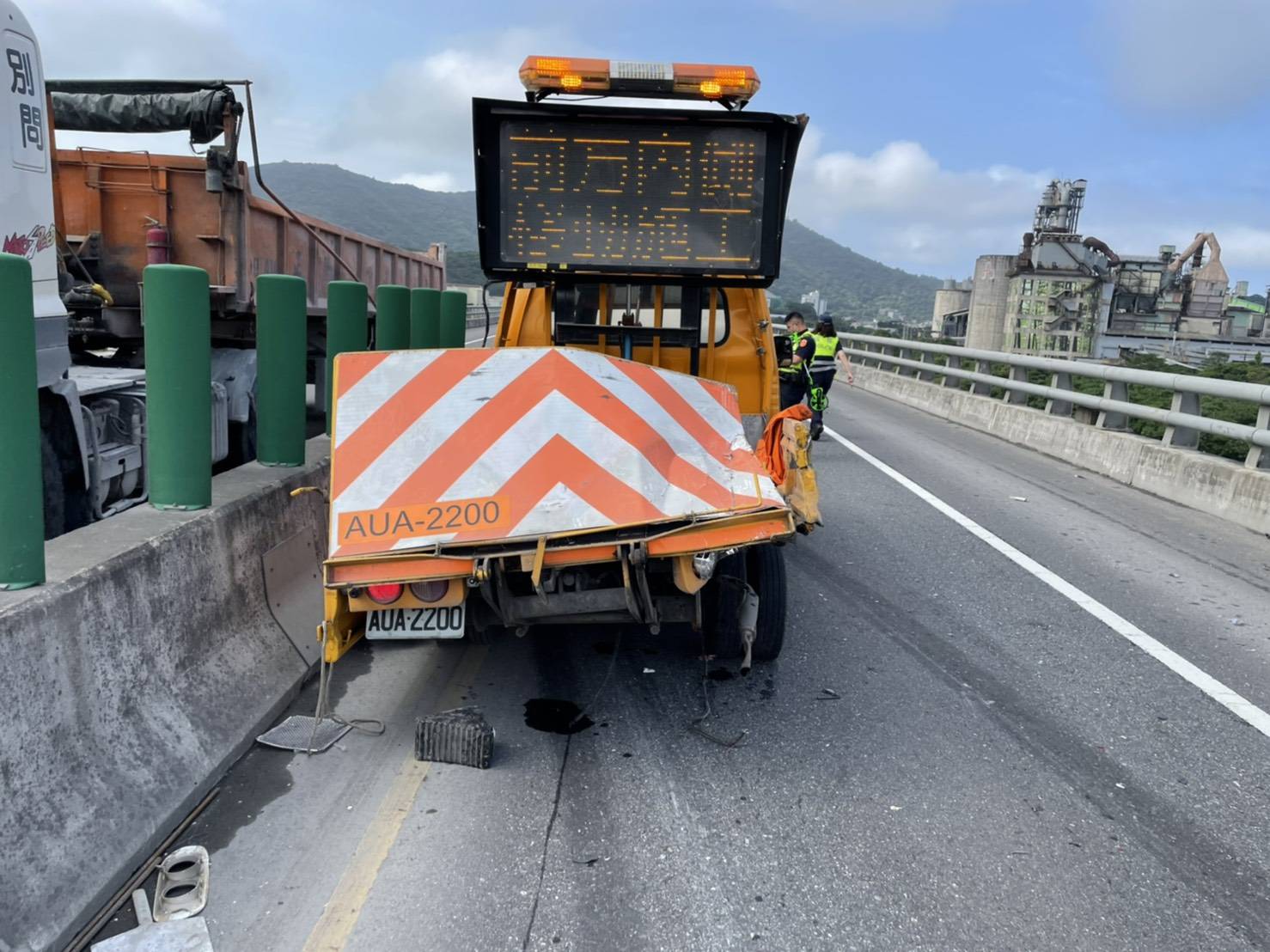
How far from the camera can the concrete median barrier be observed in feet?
9.34

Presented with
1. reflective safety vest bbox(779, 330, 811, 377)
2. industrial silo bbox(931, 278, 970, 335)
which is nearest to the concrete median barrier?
reflective safety vest bbox(779, 330, 811, 377)

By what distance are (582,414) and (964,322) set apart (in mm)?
91029

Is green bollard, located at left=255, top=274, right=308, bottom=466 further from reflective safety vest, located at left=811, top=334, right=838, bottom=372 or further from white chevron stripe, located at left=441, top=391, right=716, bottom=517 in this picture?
reflective safety vest, located at left=811, top=334, right=838, bottom=372

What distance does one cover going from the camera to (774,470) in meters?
5.02

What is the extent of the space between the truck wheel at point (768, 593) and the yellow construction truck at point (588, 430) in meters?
0.01

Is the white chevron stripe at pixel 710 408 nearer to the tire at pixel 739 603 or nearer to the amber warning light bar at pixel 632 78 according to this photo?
the tire at pixel 739 603

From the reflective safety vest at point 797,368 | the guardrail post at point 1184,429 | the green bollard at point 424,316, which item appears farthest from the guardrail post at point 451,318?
the guardrail post at point 1184,429

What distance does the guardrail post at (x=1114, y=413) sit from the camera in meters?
11.9

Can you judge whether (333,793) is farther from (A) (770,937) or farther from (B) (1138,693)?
(B) (1138,693)

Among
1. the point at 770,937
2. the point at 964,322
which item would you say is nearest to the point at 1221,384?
the point at 770,937

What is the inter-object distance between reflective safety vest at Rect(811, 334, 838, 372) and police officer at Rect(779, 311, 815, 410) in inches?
26.3

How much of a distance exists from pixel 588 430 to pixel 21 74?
306cm

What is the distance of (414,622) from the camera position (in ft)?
13.4

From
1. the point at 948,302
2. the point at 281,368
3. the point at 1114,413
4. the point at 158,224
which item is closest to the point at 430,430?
the point at 281,368
